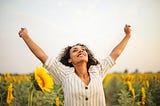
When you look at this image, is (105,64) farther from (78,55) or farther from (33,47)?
(33,47)

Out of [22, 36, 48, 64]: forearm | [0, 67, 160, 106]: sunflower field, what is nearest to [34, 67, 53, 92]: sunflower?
[0, 67, 160, 106]: sunflower field

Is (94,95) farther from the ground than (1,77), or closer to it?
closer to it

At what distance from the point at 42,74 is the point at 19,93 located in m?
1.13

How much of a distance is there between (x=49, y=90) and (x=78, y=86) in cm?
16

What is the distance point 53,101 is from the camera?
6.36ft

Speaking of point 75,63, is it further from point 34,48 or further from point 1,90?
point 1,90

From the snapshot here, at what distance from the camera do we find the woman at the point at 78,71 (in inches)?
44.4

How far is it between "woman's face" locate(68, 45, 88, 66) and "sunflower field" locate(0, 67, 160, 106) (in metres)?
0.15

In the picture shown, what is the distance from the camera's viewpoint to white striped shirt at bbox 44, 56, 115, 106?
1.13 meters

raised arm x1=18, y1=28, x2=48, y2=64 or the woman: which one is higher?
raised arm x1=18, y1=28, x2=48, y2=64

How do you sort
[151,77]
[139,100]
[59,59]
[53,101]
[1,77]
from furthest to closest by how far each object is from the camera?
1. [151,77]
2. [139,100]
3. [1,77]
4. [53,101]
5. [59,59]

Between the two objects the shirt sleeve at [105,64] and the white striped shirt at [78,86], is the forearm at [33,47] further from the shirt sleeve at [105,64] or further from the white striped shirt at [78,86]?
the shirt sleeve at [105,64]

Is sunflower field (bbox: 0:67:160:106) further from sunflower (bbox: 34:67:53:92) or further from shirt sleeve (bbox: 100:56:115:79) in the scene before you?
shirt sleeve (bbox: 100:56:115:79)

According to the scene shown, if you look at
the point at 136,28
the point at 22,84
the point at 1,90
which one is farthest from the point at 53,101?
the point at 136,28
